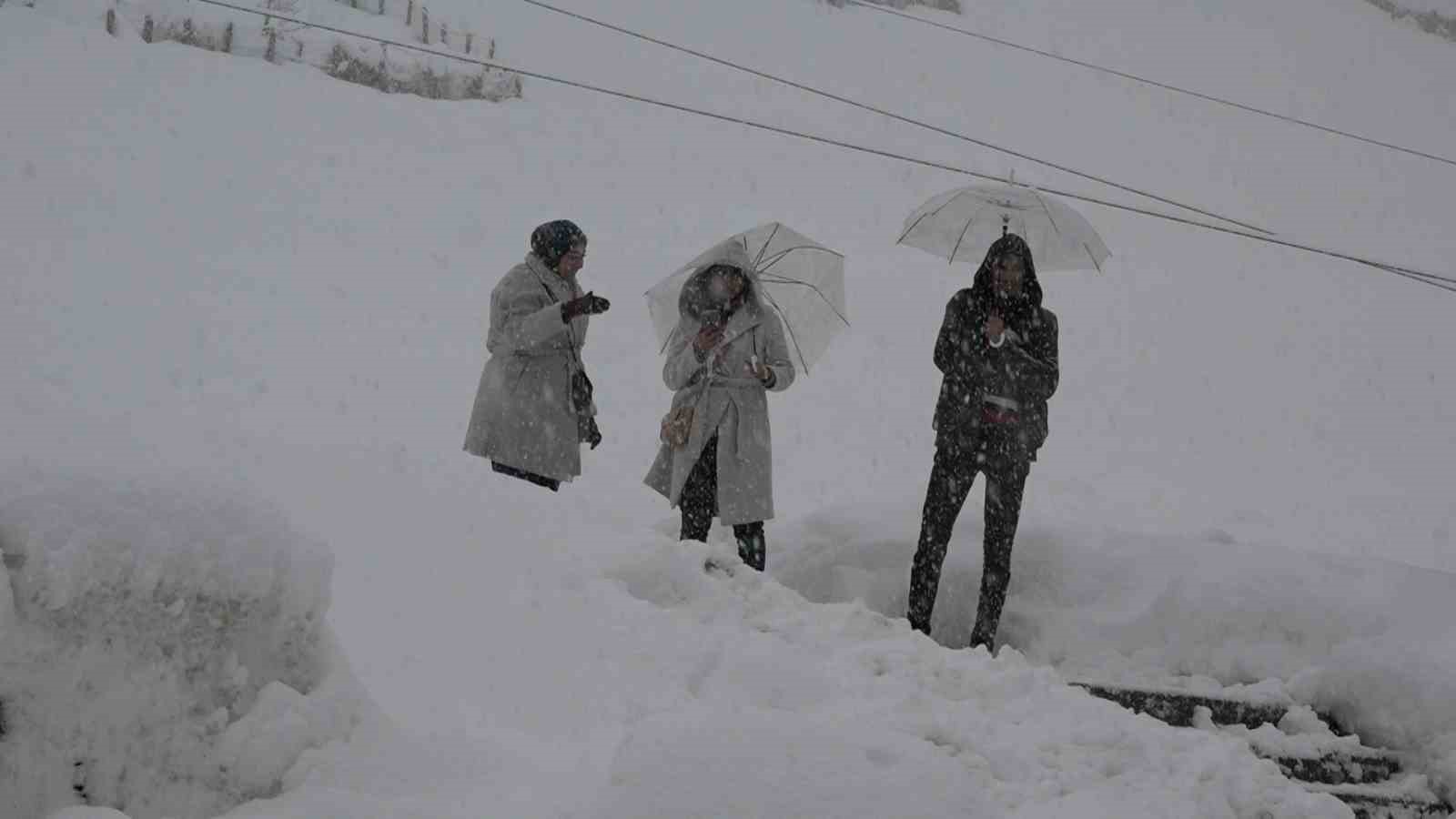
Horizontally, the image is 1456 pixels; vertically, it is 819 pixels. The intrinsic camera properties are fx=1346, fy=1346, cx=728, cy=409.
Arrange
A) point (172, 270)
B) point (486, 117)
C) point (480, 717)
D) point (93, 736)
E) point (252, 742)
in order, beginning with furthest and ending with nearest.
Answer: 1. point (486, 117)
2. point (172, 270)
3. point (480, 717)
4. point (252, 742)
5. point (93, 736)

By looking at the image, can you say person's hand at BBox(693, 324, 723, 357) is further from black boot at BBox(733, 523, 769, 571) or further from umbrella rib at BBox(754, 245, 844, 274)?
umbrella rib at BBox(754, 245, 844, 274)

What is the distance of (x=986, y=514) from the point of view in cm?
564

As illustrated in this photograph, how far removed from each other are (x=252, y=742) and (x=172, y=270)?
11.1m

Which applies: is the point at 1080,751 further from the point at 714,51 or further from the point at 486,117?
the point at 714,51

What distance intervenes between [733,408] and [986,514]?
1232 millimetres

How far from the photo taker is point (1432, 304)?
66.5ft

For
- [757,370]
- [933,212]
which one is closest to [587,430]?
[757,370]

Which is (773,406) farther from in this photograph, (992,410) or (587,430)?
(992,410)

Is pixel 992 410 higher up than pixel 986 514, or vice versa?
pixel 992 410

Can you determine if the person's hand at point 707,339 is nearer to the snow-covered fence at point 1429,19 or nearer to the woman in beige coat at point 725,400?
the woman in beige coat at point 725,400

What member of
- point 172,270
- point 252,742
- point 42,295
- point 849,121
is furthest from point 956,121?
point 252,742

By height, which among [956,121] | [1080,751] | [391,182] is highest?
[956,121]

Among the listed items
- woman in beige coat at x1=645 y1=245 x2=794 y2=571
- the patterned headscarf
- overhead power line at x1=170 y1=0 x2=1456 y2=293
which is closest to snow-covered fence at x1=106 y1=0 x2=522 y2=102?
overhead power line at x1=170 y1=0 x2=1456 y2=293

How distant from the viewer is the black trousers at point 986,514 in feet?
18.2
